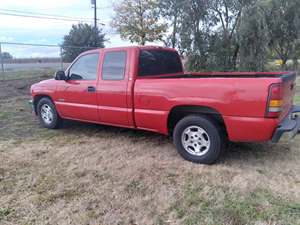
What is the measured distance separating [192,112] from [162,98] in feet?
1.65

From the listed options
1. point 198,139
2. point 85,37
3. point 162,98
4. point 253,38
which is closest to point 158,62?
point 162,98

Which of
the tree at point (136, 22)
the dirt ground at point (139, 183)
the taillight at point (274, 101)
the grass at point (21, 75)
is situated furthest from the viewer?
the tree at point (136, 22)

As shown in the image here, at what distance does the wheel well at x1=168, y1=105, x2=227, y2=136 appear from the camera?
4.02 meters

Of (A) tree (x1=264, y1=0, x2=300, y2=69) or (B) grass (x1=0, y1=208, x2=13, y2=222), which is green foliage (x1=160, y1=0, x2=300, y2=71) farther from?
(B) grass (x1=0, y1=208, x2=13, y2=222)

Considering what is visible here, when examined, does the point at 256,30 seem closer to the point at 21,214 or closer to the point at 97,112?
the point at 97,112

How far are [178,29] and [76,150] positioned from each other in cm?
1026

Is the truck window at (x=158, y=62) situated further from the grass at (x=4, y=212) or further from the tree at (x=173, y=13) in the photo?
the tree at (x=173, y=13)

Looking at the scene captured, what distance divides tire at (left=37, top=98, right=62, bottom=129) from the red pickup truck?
2 cm

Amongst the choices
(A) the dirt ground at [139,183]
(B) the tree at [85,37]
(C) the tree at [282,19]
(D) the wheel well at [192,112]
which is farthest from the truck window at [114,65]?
(B) the tree at [85,37]

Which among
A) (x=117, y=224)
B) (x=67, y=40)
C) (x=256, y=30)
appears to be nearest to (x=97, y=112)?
(x=117, y=224)

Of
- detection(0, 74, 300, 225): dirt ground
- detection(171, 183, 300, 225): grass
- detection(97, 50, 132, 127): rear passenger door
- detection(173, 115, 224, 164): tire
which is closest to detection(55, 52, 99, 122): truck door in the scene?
detection(97, 50, 132, 127): rear passenger door

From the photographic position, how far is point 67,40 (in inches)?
1161

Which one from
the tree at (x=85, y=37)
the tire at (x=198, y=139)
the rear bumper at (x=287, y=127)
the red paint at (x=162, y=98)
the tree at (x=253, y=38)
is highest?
the tree at (x=85, y=37)

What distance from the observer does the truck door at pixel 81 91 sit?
207 inches
